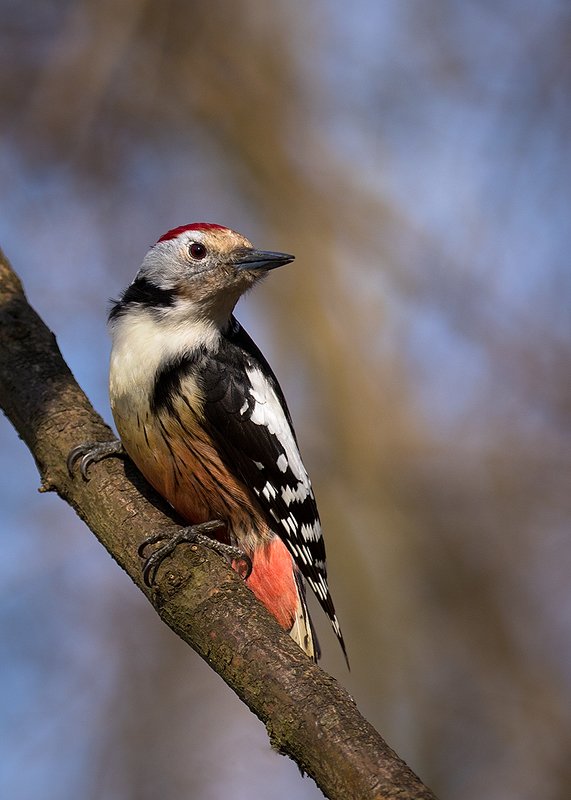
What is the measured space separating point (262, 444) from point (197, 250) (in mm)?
970

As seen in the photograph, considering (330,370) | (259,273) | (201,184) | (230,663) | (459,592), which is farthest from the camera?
(201,184)

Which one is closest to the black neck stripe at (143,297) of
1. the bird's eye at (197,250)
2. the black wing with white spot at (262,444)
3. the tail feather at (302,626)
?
the bird's eye at (197,250)

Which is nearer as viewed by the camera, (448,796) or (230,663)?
(230,663)

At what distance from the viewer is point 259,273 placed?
171 inches

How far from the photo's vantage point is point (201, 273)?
432 centimetres

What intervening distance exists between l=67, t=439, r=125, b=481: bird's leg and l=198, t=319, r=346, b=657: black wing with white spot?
16.2 inches

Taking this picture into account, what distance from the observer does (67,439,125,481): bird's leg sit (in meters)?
3.80

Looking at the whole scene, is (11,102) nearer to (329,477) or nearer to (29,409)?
(329,477)

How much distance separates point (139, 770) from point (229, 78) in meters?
5.84

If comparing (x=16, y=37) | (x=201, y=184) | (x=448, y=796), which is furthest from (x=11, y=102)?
(x=448, y=796)

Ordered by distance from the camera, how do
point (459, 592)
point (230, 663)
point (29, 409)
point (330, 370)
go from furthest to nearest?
1. point (330, 370)
2. point (459, 592)
3. point (29, 409)
4. point (230, 663)

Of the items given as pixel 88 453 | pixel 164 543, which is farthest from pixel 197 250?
pixel 164 543

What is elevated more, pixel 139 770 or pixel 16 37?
pixel 16 37

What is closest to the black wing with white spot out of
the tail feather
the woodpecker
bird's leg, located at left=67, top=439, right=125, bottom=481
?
the woodpecker
